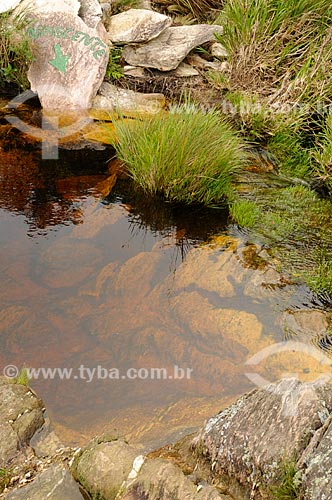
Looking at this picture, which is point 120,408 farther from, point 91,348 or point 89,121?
point 89,121

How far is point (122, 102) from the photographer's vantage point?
22.2ft

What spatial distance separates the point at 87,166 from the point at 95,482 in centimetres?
381

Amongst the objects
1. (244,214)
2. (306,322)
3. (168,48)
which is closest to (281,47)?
(168,48)

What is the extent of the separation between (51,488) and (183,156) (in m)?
3.28

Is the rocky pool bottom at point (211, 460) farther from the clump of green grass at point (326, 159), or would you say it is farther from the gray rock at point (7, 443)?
the clump of green grass at point (326, 159)

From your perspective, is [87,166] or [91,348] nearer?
[91,348]

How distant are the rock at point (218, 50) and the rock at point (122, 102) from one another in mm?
Answer: 1177

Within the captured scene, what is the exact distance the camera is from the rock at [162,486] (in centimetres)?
228

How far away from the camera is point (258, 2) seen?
21.2 ft

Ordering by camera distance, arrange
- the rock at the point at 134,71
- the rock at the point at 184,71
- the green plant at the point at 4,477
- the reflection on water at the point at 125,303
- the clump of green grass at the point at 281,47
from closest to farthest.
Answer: the green plant at the point at 4,477 < the reflection on water at the point at 125,303 < the clump of green grass at the point at 281,47 < the rock at the point at 134,71 < the rock at the point at 184,71

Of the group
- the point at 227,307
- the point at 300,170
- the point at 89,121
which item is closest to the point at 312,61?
the point at 300,170

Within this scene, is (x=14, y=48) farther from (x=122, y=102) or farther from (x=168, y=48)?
(x=168, y=48)

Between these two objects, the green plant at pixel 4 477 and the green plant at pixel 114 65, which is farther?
the green plant at pixel 114 65

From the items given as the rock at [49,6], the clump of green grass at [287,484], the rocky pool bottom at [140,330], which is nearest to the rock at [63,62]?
the rock at [49,6]
